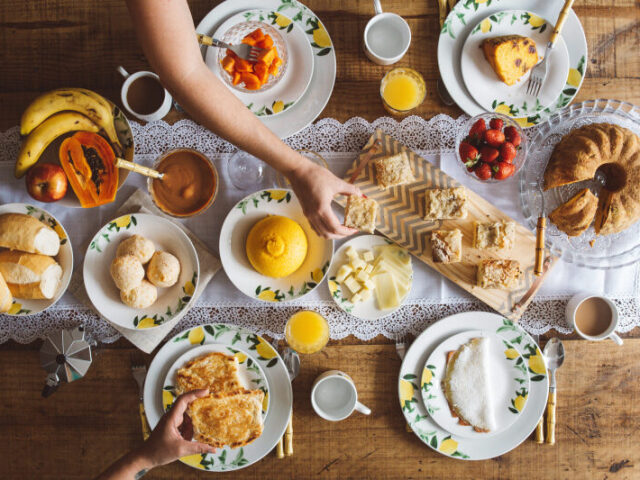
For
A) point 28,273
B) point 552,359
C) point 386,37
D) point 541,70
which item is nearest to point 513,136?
point 541,70

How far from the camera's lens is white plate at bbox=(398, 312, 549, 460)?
5.90 feet

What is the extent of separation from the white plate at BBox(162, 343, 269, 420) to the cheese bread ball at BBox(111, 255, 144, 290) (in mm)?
334

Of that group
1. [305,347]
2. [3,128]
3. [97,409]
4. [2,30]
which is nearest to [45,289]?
[97,409]

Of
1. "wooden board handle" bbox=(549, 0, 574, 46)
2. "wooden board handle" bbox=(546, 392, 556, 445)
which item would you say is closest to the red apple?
"wooden board handle" bbox=(549, 0, 574, 46)

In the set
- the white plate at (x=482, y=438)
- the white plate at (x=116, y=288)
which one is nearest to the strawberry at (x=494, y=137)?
the white plate at (x=482, y=438)

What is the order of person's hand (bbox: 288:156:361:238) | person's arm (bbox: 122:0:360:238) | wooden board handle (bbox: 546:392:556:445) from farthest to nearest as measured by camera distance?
wooden board handle (bbox: 546:392:556:445), person's hand (bbox: 288:156:361:238), person's arm (bbox: 122:0:360:238)

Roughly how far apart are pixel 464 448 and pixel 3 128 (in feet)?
7.13

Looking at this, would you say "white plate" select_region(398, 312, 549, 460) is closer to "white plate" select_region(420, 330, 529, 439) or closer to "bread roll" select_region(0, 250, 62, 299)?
"white plate" select_region(420, 330, 529, 439)

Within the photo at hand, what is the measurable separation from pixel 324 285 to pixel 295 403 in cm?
48

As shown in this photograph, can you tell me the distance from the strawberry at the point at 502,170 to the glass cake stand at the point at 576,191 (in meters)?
0.07

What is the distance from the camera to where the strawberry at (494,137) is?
1676 mm

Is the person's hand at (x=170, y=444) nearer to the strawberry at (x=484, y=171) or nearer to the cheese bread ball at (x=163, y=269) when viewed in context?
the cheese bread ball at (x=163, y=269)

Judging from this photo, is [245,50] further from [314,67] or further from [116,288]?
[116,288]

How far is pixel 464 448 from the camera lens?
181 cm
